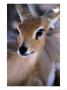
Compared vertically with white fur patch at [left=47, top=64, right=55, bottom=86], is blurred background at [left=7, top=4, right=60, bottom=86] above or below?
above

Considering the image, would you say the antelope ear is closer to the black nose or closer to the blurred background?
the blurred background

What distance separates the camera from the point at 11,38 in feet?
3.47

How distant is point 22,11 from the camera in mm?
1058

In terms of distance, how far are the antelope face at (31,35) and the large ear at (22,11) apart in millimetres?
24

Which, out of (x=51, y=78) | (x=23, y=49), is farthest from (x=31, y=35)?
(x=51, y=78)

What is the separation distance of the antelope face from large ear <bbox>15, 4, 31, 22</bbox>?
0.02m

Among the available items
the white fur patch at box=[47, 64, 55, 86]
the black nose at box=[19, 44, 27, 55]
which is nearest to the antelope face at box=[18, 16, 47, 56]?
the black nose at box=[19, 44, 27, 55]

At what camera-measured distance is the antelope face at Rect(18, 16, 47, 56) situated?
3.43 ft

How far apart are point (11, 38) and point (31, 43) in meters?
0.12

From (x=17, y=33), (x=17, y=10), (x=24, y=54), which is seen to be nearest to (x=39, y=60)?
(x=24, y=54)

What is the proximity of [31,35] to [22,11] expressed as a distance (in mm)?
150

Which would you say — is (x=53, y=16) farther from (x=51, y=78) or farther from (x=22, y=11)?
(x=51, y=78)

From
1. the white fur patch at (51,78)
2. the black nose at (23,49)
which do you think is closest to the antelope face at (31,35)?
the black nose at (23,49)
